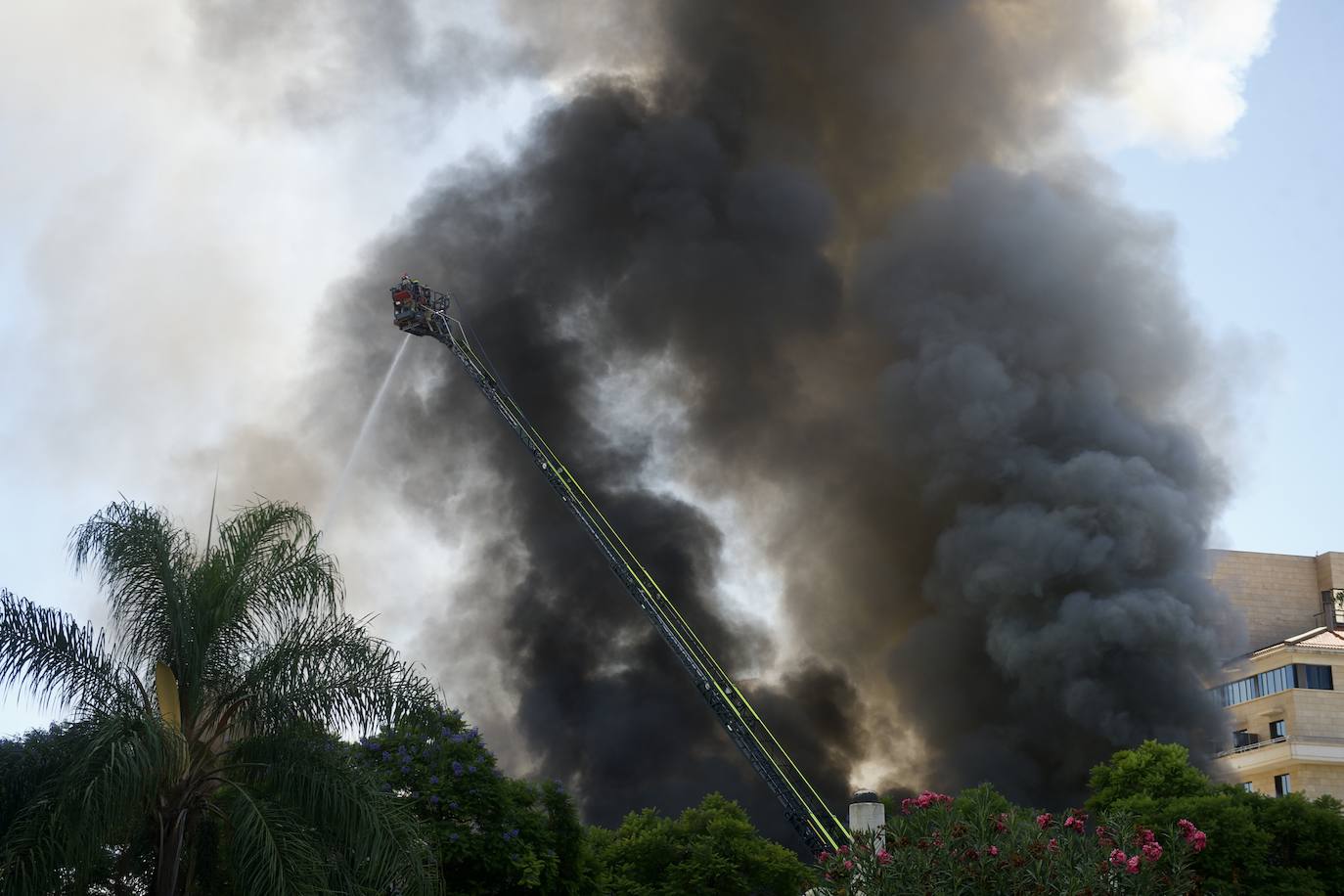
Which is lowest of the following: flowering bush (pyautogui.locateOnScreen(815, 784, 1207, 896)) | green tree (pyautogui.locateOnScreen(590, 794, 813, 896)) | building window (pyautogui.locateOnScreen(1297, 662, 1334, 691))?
flowering bush (pyautogui.locateOnScreen(815, 784, 1207, 896))

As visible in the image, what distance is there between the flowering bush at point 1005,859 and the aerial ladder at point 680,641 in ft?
79.8

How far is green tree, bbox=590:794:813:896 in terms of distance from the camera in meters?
36.5

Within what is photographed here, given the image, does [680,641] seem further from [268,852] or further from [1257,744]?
[268,852]

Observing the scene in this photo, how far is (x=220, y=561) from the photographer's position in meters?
15.8

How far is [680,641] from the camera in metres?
42.3

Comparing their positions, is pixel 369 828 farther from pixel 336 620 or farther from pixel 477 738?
pixel 477 738

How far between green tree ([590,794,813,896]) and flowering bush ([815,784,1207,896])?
24.0m

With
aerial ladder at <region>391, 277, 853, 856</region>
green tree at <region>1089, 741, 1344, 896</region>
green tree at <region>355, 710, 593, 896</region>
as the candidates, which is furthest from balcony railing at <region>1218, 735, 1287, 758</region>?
green tree at <region>355, 710, 593, 896</region>

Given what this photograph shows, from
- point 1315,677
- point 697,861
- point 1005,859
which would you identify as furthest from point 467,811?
point 1315,677

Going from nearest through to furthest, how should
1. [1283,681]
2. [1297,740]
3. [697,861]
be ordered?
[697,861] → [1297,740] → [1283,681]

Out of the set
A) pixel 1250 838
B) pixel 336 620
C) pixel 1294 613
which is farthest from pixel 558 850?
pixel 1294 613

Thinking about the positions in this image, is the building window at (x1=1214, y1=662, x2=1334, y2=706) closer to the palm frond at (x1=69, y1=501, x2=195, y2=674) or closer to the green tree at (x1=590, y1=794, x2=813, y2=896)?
the green tree at (x1=590, y1=794, x2=813, y2=896)

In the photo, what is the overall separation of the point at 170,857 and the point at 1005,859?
28.9 ft

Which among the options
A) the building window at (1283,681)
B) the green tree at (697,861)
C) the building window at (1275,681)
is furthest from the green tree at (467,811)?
the building window at (1275,681)
